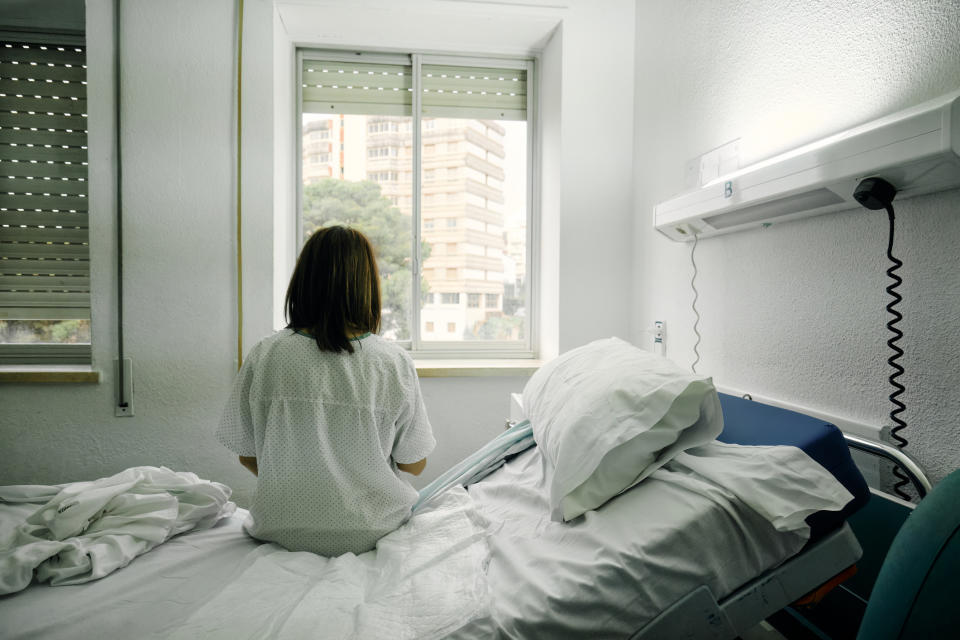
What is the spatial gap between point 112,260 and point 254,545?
1.53 meters

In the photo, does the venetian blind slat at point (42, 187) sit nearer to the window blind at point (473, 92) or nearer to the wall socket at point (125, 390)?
the wall socket at point (125, 390)

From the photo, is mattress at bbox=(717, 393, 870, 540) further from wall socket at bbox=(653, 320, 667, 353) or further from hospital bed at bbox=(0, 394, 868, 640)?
wall socket at bbox=(653, 320, 667, 353)

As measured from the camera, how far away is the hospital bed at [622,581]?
0.74m

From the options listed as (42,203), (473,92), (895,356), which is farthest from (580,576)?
(42,203)

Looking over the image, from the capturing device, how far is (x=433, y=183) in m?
2.51

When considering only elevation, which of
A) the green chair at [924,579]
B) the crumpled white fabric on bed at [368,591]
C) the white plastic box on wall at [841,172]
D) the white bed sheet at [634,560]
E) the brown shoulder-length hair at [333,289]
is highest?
the white plastic box on wall at [841,172]

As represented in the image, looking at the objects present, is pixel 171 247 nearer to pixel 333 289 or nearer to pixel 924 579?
pixel 333 289

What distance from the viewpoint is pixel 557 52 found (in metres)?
2.26

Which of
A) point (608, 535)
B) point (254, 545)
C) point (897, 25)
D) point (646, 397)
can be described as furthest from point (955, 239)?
point (254, 545)

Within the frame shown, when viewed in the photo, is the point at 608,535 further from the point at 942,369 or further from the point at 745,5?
the point at 745,5

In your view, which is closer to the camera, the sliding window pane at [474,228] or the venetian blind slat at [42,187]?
the venetian blind slat at [42,187]

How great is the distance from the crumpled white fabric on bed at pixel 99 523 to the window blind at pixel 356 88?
187 cm

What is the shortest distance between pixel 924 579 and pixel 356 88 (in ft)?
8.60

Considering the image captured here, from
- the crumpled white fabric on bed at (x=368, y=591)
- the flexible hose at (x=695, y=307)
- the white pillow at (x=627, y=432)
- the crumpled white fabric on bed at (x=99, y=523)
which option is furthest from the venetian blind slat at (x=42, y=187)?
the flexible hose at (x=695, y=307)
